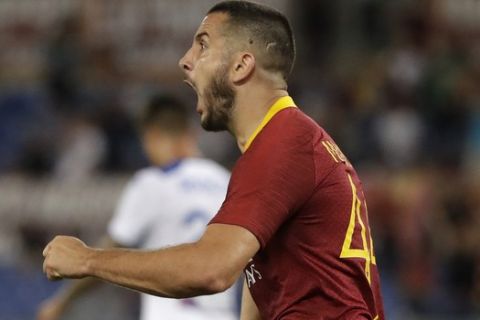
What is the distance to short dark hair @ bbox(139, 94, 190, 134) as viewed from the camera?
7.23 meters

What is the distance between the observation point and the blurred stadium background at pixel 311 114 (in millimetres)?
11570

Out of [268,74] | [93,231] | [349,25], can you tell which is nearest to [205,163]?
[268,74]

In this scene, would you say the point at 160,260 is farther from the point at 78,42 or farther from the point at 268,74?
the point at 78,42

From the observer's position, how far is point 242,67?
403 cm

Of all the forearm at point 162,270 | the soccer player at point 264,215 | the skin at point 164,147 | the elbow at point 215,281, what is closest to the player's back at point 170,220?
the skin at point 164,147

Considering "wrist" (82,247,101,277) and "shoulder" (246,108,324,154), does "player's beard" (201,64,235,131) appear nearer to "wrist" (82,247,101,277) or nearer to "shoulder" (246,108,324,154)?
"shoulder" (246,108,324,154)

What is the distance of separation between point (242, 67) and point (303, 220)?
559 mm

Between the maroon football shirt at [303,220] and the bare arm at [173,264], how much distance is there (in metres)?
0.08

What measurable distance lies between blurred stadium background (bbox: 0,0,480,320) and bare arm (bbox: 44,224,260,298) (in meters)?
7.17

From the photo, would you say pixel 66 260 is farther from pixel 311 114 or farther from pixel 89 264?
pixel 311 114

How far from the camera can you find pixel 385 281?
11.2 metres

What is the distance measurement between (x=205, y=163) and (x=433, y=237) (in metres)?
5.13

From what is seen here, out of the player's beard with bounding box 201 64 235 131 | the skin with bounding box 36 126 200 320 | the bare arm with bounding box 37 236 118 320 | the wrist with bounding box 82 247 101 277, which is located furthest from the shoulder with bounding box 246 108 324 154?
the skin with bounding box 36 126 200 320

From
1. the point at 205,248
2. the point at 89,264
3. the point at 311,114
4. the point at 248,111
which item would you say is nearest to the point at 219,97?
the point at 248,111
